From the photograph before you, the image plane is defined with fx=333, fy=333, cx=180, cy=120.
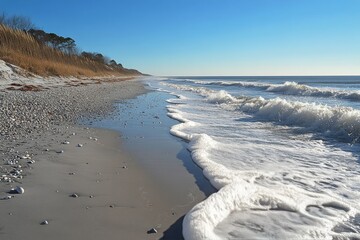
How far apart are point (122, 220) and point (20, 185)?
4.82 ft

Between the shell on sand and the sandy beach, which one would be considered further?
the shell on sand

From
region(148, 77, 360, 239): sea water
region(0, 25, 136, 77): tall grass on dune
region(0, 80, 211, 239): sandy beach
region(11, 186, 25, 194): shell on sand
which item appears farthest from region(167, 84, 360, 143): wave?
region(0, 25, 136, 77): tall grass on dune

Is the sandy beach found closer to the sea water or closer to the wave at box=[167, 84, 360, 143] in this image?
the sea water

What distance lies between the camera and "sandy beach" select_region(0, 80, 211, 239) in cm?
297

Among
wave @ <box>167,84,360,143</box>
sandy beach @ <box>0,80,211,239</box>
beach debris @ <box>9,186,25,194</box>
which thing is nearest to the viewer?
sandy beach @ <box>0,80,211,239</box>

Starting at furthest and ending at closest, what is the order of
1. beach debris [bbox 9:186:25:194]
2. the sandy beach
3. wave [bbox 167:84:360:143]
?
wave [bbox 167:84:360:143], beach debris [bbox 9:186:25:194], the sandy beach

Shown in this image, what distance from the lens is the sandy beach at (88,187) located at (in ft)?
9.75

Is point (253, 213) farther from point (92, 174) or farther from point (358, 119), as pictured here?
point (358, 119)

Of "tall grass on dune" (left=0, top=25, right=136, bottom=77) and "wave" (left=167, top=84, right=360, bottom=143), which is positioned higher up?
"tall grass on dune" (left=0, top=25, right=136, bottom=77)

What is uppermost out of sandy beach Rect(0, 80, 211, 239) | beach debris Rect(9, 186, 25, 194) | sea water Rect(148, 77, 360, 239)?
beach debris Rect(9, 186, 25, 194)

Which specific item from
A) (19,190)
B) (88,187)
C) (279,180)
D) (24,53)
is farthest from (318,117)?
(24,53)

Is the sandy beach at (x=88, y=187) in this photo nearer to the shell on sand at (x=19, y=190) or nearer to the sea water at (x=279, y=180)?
the shell on sand at (x=19, y=190)

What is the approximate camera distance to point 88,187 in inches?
157

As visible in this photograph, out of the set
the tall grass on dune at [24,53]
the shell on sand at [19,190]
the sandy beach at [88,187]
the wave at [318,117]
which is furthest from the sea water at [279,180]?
the tall grass on dune at [24,53]
